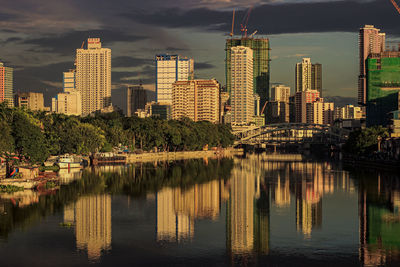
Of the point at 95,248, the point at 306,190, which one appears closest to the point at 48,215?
the point at 95,248

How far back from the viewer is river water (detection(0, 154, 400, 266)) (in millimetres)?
35656

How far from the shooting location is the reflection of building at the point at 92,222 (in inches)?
1513

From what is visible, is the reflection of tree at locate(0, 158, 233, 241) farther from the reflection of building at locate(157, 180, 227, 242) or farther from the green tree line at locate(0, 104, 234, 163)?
the green tree line at locate(0, 104, 234, 163)

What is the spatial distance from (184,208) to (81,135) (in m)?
68.5

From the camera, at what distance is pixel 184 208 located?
55906 millimetres

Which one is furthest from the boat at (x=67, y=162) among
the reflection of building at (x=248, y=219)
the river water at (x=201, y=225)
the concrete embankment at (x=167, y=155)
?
the reflection of building at (x=248, y=219)

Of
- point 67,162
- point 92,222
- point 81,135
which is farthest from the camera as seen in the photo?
point 81,135

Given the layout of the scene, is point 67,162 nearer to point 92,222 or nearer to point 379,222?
point 92,222

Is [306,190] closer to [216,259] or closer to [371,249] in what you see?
[371,249]

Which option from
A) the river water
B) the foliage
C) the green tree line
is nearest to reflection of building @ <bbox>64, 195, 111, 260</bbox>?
the river water

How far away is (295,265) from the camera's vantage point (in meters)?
33.6

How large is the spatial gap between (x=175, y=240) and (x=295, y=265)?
9.67m

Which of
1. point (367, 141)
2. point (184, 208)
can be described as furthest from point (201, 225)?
point (367, 141)

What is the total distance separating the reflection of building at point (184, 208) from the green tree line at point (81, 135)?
767 inches
